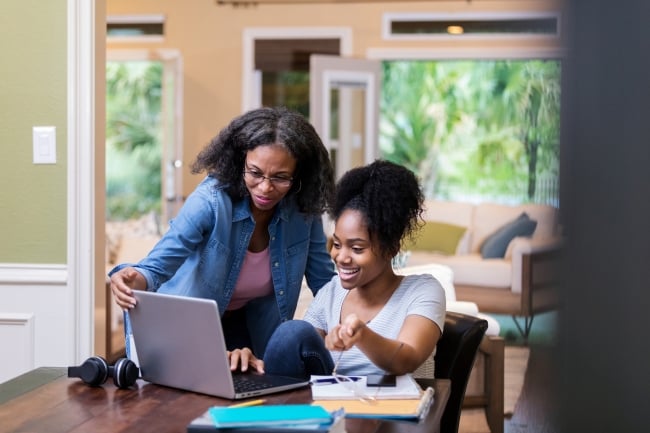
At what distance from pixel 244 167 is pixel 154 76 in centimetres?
1109

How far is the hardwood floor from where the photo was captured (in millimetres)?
474

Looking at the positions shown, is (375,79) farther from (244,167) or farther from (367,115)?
(244,167)

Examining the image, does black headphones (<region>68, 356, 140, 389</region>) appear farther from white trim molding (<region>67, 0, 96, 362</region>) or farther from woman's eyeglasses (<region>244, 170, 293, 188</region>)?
white trim molding (<region>67, 0, 96, 362</region>)

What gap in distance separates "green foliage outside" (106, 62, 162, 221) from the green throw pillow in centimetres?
529

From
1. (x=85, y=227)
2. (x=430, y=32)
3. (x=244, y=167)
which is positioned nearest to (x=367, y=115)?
(x=430, y=32)

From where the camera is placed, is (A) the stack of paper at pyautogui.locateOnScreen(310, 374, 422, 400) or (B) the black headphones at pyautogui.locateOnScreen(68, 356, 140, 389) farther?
(B) the black headphones at pyautogui.locateOnScreen(68, 356, 140, 389)

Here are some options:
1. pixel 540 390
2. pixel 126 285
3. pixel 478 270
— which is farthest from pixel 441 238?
pixel 540 390

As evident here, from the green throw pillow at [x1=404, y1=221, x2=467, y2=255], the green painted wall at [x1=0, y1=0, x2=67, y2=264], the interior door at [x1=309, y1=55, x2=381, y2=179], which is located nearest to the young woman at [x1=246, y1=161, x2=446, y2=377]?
the green painted wall at [x1=0, y1=0, x2=67, y2=264]

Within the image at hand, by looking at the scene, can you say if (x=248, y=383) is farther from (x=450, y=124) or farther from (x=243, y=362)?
(x=450, y=124)

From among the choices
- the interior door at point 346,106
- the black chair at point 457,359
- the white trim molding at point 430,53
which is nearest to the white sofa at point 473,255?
the interior door at point 346,106

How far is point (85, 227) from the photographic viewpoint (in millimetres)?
3068

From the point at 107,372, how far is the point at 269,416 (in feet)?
2.15

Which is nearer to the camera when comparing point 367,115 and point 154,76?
point 367,115

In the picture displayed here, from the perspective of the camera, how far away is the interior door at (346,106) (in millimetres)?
9039
